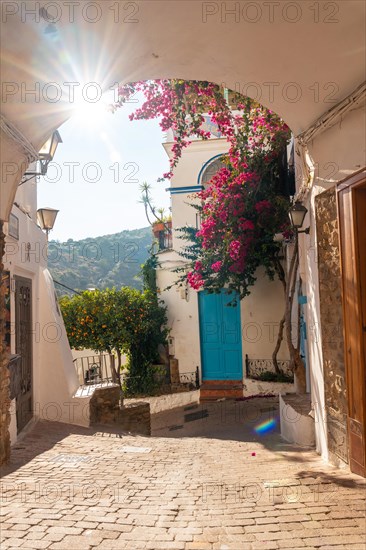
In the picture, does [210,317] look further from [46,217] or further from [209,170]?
[46,217]

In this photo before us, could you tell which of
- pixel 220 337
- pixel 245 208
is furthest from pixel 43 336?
pixel 220 337

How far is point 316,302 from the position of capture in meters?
4.73

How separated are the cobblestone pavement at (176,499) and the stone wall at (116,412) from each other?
6.90 ft

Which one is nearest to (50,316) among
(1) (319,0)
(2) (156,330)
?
(2) (156,330)

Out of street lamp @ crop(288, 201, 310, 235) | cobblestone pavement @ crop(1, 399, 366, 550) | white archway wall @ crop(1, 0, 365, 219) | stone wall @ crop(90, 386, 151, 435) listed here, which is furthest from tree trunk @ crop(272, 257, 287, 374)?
white archway wall @ crop(1, 0, 365, 219)

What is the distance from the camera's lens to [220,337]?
1240cm

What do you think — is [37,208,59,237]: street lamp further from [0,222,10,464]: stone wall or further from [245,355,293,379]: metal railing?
[245,355,293,379]: metal railing

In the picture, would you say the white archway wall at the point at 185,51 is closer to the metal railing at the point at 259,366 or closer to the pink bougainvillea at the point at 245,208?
the pink bougainvillea at the point at 245,208

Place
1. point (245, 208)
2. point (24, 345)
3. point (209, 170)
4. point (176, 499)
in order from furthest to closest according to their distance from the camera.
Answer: point (209, 170) → point (245, 208) → point (24, 345) → point (176, 499)

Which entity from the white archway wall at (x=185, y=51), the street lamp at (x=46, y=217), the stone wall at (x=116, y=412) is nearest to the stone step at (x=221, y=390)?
the stone wall at (x=116, y=412)

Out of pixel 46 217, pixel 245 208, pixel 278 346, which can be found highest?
pixel 245 208

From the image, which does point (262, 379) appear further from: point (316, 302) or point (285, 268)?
point (316, 302)

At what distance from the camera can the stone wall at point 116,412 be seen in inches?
309

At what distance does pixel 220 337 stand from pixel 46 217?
625 centimetres
